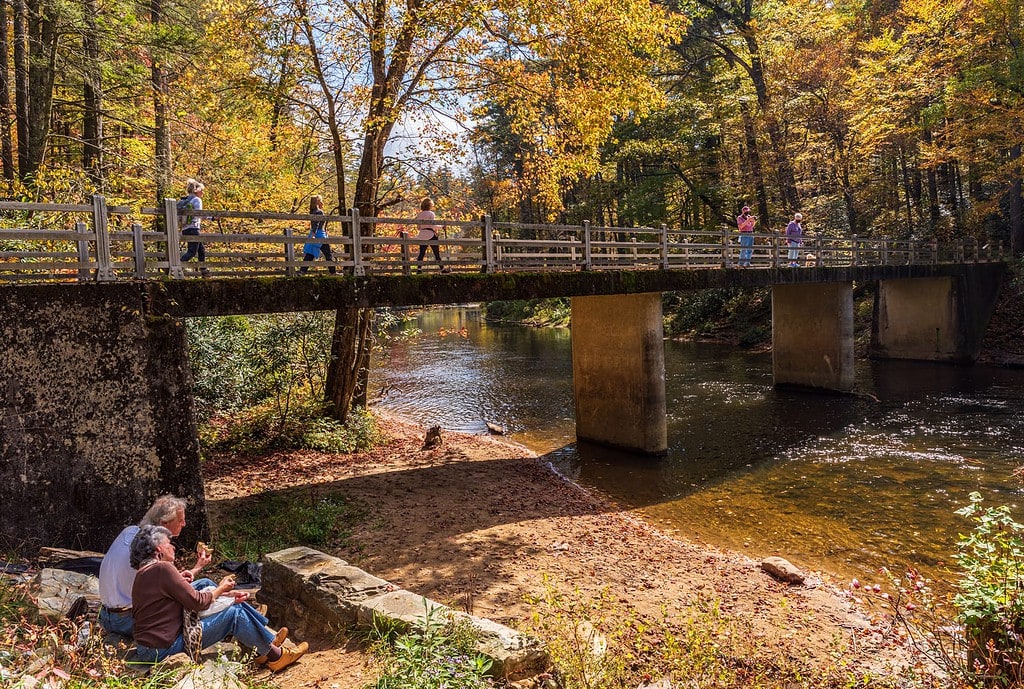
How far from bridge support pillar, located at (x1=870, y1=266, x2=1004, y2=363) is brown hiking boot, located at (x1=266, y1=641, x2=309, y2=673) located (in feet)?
90.2

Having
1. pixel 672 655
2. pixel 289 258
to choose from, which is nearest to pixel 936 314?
pixel 672 655

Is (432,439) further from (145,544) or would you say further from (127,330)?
(145,544)

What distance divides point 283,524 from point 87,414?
10.00ft

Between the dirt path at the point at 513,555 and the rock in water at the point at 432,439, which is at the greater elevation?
the rock in water at the point at 432,439

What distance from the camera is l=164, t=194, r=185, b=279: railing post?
7582mm

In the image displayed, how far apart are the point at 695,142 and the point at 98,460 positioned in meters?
35.5

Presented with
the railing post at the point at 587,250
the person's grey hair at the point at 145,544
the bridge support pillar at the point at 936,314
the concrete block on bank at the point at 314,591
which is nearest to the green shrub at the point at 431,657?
the concrete block on bank at the point at 314,591

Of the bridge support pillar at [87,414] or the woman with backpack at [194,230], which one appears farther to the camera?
the woman with backpack at [194,230]

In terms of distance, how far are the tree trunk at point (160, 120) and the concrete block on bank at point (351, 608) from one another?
→ 485 inches

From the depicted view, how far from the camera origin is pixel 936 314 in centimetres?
2656

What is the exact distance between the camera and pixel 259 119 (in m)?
15.5

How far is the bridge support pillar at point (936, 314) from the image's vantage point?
1020 inches

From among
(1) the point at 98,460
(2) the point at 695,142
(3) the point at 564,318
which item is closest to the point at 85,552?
(1) the point at 98,460

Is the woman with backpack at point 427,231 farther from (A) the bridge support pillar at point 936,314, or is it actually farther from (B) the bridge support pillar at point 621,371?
(A) the bridge support pillar at point 936,314
